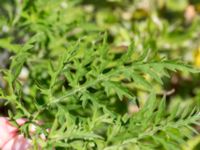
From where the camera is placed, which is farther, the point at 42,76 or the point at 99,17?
the point at 99,17

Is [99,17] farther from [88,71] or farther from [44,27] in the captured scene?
[88,71]

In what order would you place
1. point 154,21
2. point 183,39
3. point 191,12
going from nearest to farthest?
point 183,39
point 154,21
point 191,12

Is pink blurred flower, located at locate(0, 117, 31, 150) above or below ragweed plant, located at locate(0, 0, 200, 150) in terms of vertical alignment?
below

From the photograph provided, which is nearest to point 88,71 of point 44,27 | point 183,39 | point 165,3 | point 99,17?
point 44,27

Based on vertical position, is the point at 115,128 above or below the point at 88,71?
below

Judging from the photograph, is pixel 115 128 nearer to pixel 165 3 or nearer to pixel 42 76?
pixel 42 76

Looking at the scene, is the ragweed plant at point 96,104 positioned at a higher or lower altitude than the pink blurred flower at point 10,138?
higher

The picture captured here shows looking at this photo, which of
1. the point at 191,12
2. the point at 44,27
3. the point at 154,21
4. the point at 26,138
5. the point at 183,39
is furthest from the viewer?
the point at 191,12
